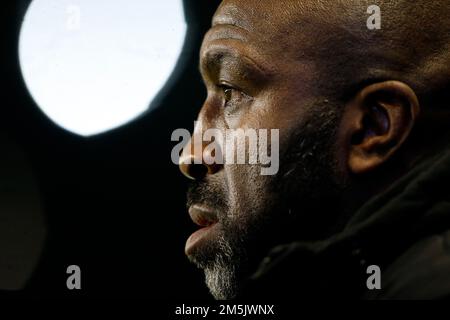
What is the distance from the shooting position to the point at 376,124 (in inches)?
61.4

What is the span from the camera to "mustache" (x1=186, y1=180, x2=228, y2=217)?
1638 millimetres

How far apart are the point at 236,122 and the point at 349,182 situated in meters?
0.28

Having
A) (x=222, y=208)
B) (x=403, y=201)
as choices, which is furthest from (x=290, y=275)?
(x=222, y=208)

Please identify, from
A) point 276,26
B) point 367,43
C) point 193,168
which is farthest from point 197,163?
point 367,43

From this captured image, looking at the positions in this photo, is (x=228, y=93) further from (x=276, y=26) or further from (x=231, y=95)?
(x=276, y=26)

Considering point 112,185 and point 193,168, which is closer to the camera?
point 193,168

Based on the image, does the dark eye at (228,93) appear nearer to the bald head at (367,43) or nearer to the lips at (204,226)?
the bald head at (367,43)

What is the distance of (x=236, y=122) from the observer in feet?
5.41

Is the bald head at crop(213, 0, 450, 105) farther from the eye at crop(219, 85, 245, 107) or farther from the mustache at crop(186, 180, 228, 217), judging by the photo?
the mustache at crop(186, 180, 228, 217)

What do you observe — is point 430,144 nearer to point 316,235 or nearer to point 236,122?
point 316,235

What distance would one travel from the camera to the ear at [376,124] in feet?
5.03

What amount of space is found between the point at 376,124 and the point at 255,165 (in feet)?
0.86

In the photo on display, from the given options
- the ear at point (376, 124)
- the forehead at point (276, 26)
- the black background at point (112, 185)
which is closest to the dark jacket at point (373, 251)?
the ear at point (376, 124)

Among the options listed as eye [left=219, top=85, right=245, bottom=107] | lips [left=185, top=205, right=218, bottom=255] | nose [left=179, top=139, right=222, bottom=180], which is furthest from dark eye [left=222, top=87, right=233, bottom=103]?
lips [left=185, top=205, right=218, bottom=255]
